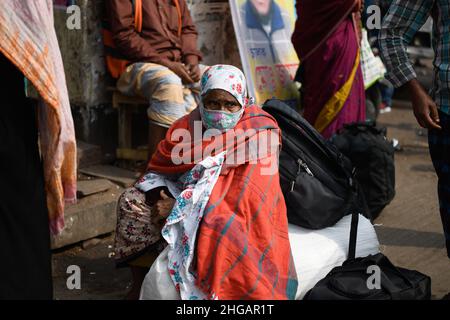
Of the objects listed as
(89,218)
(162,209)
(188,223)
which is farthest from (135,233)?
(89,218)

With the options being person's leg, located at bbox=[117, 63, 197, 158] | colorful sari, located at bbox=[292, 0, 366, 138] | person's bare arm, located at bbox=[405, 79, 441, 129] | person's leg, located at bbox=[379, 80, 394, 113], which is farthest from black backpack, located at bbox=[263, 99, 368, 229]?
person's leg, located at bbox=[379, 80, 394, 113]

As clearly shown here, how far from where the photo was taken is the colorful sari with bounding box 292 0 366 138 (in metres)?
5.56

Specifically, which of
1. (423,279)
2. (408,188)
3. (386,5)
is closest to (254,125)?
(423,279)

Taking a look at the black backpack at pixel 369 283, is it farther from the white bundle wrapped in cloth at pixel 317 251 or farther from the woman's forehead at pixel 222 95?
the woman's forehead at pixel 222 95

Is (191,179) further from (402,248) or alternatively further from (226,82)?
(402,248)

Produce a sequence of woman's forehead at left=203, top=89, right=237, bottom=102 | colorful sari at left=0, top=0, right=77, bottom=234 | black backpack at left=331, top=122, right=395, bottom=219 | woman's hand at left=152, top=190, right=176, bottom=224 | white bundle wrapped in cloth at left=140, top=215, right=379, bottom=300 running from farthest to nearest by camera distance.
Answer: black backpack at left=331, top=122, right=395, bottom=219
woman's forehead at left=203, top=89, right=237, bottom=102
woman's hand at left=152, top=190, right=176, bottom=224
white bundle wrapped in cloth at left=140, top=215, right=379, bottom=300
colorful sari at left=0, top=0, right=77, bottom=234

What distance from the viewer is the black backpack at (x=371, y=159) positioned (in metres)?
4.77

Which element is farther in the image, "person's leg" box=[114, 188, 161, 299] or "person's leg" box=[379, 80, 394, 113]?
"person's leg" box=[379, 80, 394, 113]

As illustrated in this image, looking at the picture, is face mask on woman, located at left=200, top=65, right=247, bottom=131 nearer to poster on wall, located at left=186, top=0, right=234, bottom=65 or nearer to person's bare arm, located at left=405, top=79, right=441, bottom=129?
person's bare arm, located at left=405, top=79, right=441, bottom=129

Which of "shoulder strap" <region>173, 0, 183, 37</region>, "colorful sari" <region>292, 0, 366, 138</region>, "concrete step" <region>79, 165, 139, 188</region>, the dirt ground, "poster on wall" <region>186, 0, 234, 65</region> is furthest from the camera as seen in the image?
"poster on wall" <region>186, 0, 234, 65</region>

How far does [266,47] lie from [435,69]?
288cm

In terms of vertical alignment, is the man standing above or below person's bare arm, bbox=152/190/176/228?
above

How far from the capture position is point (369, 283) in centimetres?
327

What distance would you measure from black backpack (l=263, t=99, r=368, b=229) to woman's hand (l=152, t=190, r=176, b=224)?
1.99 feet
